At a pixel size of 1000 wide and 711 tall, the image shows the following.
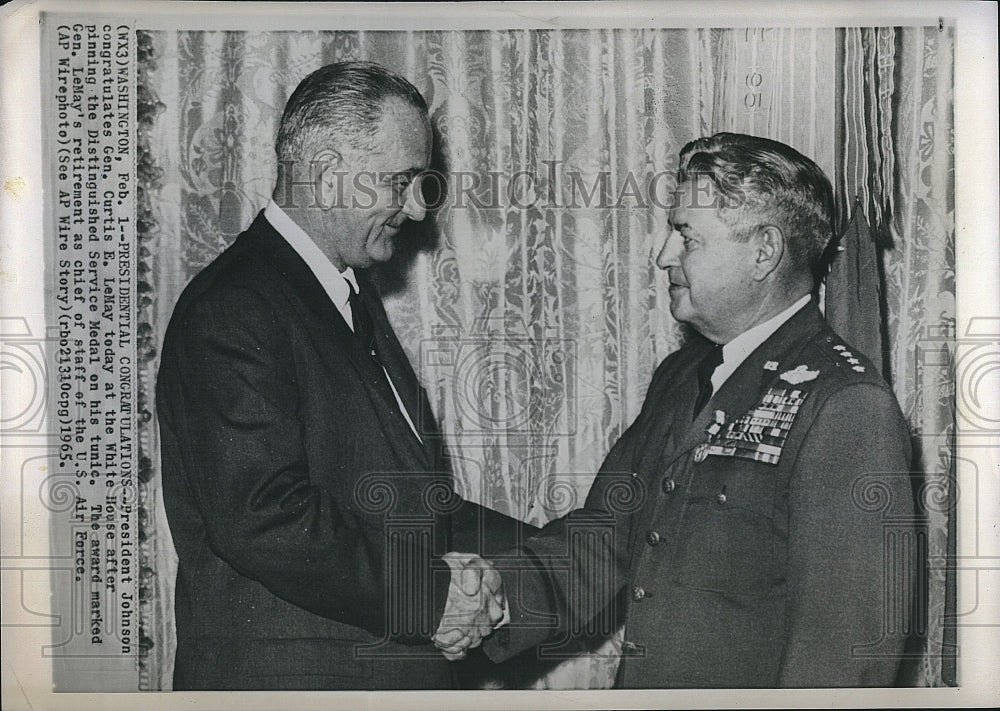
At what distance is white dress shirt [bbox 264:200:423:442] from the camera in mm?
2816

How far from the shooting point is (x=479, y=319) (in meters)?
2.82

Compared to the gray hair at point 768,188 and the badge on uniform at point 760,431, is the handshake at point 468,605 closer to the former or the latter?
the badge on uniform at point 760,431

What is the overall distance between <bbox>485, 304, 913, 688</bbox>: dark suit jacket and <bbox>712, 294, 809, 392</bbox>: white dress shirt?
0.07 feet

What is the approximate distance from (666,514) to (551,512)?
34cm

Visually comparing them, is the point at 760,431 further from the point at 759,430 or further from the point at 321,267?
the point at 321,267

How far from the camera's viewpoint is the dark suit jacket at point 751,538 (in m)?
2.77

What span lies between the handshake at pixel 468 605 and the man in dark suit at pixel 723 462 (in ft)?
0.08

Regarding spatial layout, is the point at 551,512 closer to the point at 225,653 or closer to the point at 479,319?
the point at 479,319

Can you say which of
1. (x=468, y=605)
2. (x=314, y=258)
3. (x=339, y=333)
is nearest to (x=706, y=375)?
(x=468, y=605)

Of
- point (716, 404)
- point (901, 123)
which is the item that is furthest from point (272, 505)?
point (901, 123)

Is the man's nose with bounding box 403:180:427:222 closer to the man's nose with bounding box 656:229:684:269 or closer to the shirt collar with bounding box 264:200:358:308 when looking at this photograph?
the shirt collar with bounding box 264:200:358:308

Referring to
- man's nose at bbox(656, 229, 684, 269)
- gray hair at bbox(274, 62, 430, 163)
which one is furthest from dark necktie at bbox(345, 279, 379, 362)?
man's nose at bbox(656, 229, 684, 269)

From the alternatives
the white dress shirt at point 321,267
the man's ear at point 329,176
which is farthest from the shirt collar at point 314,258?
the man's ear at point 329,176

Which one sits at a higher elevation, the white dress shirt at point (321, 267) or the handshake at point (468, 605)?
the white dress shirt at point (321, 267)
